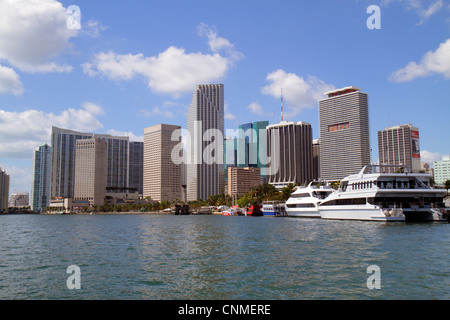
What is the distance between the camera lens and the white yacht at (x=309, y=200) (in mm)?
102750

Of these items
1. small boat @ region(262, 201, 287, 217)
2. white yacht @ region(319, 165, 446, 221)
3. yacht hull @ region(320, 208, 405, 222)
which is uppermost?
white yacht @ region(319, 165, 446, 221)

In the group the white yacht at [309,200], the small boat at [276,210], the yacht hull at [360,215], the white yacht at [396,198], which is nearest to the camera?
the yacht hull at [360,215]

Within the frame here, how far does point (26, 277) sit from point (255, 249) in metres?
20.3

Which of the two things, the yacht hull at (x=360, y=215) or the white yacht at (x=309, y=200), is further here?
the white yacht at (x=309, y=200)

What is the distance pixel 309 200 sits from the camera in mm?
105125

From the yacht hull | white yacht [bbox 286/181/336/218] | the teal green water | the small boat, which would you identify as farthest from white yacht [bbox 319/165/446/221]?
the small boat

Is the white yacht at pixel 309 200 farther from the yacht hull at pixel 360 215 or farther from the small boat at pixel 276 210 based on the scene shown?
the small boat at pixel 276 210

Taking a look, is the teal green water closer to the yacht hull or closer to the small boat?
the yacht hull

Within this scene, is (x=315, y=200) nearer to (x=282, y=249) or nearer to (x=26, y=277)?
(x=282, y=249)

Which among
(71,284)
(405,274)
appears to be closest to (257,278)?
(405,274)

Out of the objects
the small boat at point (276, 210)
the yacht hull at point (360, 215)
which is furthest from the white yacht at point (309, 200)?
the small boat at point (276, 210)

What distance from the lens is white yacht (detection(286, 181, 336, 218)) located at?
10275 cm

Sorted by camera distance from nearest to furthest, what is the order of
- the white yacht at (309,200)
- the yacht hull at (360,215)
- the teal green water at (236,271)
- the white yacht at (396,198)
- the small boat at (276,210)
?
the teal green water at (236,271) < the yacht hull at (360,215) < the white yacht at (396,198) < the white yacht at (309,200) < the small boat at (276,210)

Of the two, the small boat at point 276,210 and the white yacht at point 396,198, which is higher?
the white yacht at point 396,198
